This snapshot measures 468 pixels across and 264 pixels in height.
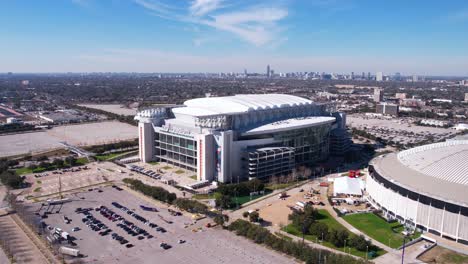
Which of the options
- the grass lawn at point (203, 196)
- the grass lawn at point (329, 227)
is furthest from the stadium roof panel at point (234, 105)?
the grass lawn at point (329, 227)

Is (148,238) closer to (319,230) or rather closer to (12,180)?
(319,230)

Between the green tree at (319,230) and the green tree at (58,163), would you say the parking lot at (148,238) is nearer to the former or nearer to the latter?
the green tree at (319,230)

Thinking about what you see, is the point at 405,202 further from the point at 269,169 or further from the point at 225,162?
the point at 225,162

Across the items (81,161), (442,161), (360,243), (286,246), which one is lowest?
(81,161)

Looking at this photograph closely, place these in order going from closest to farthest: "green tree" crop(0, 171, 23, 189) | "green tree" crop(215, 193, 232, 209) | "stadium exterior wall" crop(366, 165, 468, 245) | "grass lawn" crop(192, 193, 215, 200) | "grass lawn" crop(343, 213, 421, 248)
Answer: "stadium exterior wall" crop(366, 165, 468, 245)
"grass lawn" crop(343, 213, 421, 248)
"green tree" crop(215, 193, 232, 209)
"grass lawn" crop(192, 193, 215, 200)
"green tree" crop(0, 171, 23, 189)

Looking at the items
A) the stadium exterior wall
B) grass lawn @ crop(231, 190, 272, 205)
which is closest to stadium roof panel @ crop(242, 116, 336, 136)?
grass lawn @ crop(231, 190, 272, 205)

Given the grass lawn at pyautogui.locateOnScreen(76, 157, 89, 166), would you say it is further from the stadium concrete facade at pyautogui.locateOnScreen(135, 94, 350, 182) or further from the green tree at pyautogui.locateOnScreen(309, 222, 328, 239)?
the green tree at pyautogui.locateOnScreen(309, 222, 328, 239)

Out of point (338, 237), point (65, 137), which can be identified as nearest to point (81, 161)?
point (65, 137)
